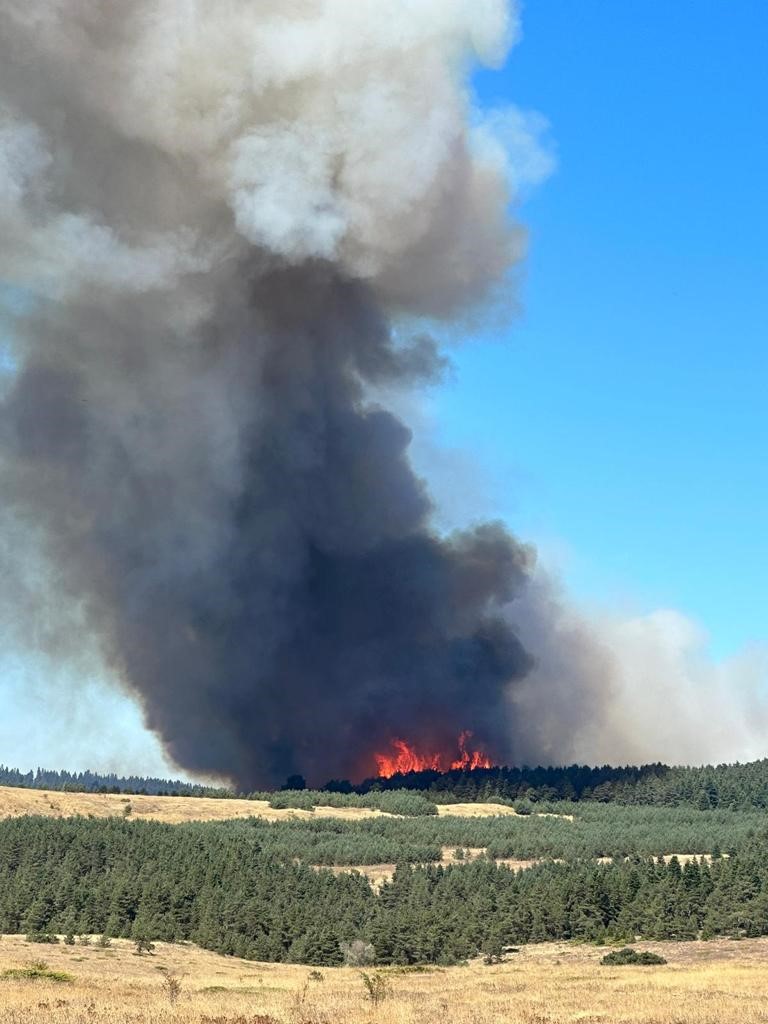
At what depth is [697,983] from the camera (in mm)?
54281

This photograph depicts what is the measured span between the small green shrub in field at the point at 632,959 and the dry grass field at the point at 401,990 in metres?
1.05

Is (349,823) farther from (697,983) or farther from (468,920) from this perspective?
(697,983)

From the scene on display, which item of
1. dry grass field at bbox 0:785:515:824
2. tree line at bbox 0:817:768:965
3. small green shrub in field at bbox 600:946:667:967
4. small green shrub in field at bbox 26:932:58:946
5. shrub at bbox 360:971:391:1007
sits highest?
dry grass field at bbox 0:785:515:824

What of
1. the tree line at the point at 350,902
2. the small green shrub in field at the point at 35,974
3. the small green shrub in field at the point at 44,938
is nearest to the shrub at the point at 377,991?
the small green shrub in field at the point at 35,974

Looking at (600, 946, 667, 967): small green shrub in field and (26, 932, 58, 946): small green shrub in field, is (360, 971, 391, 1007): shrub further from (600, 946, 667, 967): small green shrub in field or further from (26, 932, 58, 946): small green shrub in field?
(26, 932, 58, 946): small green shrub in field

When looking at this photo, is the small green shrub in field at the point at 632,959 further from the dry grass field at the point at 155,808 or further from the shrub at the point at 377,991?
the dry grass field at the point at 155,808

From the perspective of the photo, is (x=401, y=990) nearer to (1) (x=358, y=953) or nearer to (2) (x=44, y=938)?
(1) (x=358, y=953)

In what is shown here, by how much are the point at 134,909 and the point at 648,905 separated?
3937 cm

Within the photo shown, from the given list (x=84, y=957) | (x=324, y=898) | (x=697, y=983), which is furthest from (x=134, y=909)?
(x=697, y=983)

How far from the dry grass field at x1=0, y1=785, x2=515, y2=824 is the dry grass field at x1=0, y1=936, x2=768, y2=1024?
267 ft

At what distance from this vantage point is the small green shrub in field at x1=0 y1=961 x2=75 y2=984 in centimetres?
5672

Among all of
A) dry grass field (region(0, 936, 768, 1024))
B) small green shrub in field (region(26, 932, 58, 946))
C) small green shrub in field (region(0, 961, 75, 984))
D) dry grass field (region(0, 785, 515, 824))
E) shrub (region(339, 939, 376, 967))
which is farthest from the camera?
dry grass field (region(0, 785, 515, 824))

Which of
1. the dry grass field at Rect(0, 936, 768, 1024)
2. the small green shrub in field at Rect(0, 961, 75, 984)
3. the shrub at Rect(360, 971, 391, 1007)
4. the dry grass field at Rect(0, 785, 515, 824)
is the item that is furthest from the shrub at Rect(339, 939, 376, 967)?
the dry grass field at Rect(0, 785, 515, 824)

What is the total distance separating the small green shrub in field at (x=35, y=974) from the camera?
56.7 meters
